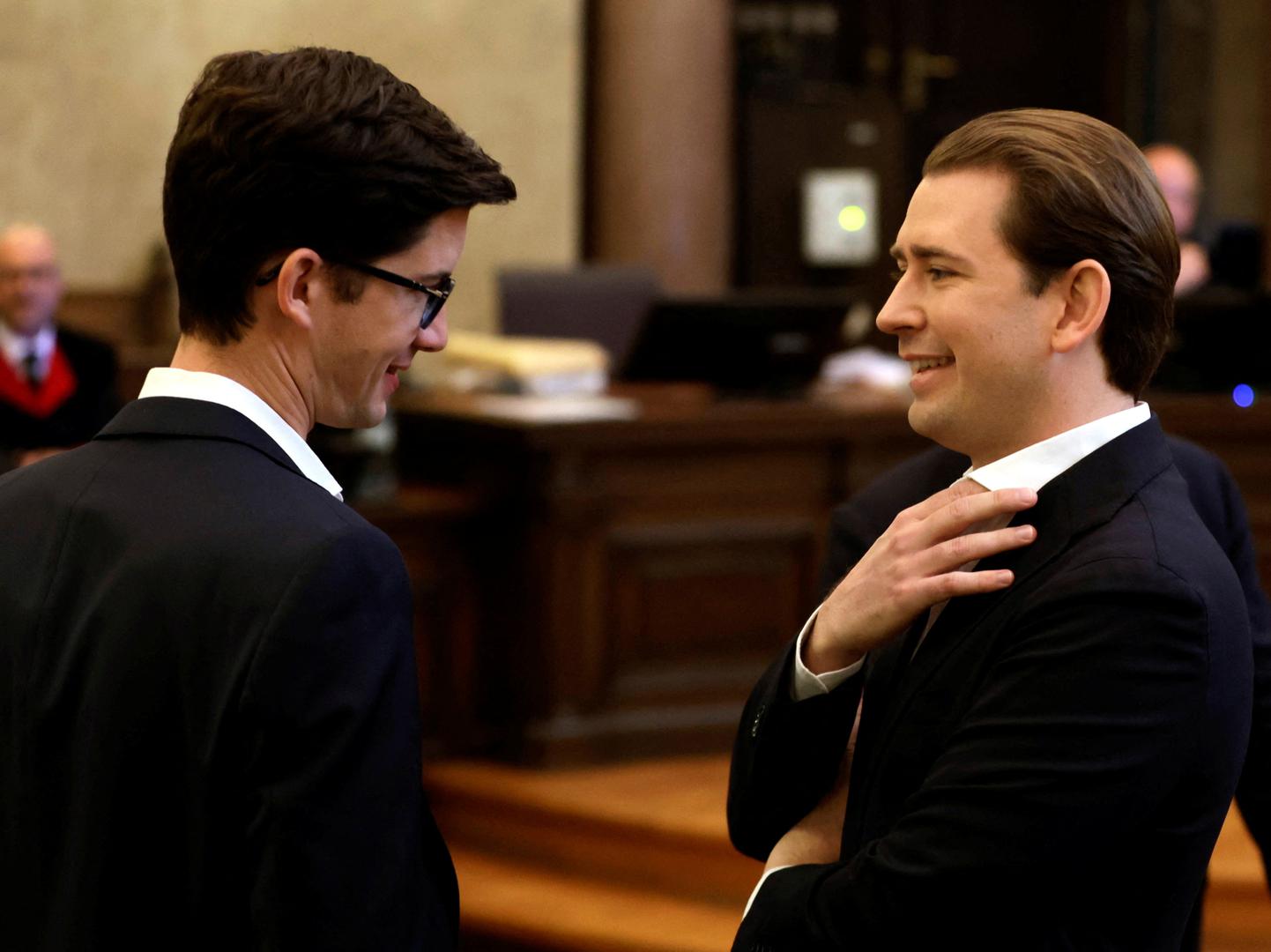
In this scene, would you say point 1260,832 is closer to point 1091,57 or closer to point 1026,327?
point 1026,327

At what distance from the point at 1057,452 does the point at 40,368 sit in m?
3.91

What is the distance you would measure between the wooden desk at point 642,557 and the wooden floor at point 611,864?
16cm

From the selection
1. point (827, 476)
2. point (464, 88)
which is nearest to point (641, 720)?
point (827, 476)

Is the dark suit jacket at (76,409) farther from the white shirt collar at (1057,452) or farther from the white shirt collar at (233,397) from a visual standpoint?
the white shirt collar at (1057,452)

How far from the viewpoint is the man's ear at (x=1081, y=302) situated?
1.47 metres

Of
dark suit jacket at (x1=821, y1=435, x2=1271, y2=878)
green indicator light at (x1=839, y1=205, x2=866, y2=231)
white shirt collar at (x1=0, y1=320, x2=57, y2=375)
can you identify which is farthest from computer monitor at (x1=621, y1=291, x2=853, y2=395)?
green indicator light at (x1=839, y1=205, x2=866, y2=231)

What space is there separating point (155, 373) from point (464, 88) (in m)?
6.18

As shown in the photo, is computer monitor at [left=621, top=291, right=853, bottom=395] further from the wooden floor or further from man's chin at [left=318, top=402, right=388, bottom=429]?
man's chin at [left=318, top=402, right=388, bottom=429]

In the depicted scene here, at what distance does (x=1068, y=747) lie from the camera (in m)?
1.36

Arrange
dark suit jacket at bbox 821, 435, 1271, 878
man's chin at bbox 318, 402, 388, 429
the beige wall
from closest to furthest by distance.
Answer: man's chin at bbox 318, 402, 388, 429
dark suit jacket at bbox 821, 435, 1271, 878
the beige wall

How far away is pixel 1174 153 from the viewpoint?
6.29 m

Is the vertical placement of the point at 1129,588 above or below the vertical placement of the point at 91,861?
above

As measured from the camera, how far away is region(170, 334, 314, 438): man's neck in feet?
4.57

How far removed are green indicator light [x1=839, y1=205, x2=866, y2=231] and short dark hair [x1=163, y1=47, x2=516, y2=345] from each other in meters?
7.48
